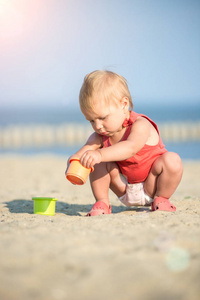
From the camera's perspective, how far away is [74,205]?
338 cm

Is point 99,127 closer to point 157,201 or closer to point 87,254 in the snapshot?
point 157,201

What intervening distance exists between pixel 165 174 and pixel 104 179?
18.6 inches

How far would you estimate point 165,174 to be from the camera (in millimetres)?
2541

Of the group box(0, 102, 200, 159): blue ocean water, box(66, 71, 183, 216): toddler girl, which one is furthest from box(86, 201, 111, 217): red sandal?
box(0, 102, 200, 159): blue ocean water

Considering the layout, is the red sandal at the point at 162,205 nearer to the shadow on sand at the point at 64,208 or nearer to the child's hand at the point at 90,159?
the shadow on sand at the point at 64,208

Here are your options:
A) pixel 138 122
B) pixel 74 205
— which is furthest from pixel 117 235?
pixel 74 205

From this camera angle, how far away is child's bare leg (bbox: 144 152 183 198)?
2527mm

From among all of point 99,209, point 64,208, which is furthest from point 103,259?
A: point 64,208

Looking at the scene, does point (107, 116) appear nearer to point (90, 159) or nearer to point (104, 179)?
point (90, 159)

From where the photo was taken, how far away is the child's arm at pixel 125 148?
232cm

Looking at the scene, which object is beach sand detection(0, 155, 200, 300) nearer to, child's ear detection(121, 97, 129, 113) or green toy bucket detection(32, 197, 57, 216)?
green toy bucket detection(32, 197, 57, 216)

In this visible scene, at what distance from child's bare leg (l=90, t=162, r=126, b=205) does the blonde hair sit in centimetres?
50

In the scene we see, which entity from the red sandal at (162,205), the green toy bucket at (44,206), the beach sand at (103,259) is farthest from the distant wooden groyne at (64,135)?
the beach sand at (103,259)

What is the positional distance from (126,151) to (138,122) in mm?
269
